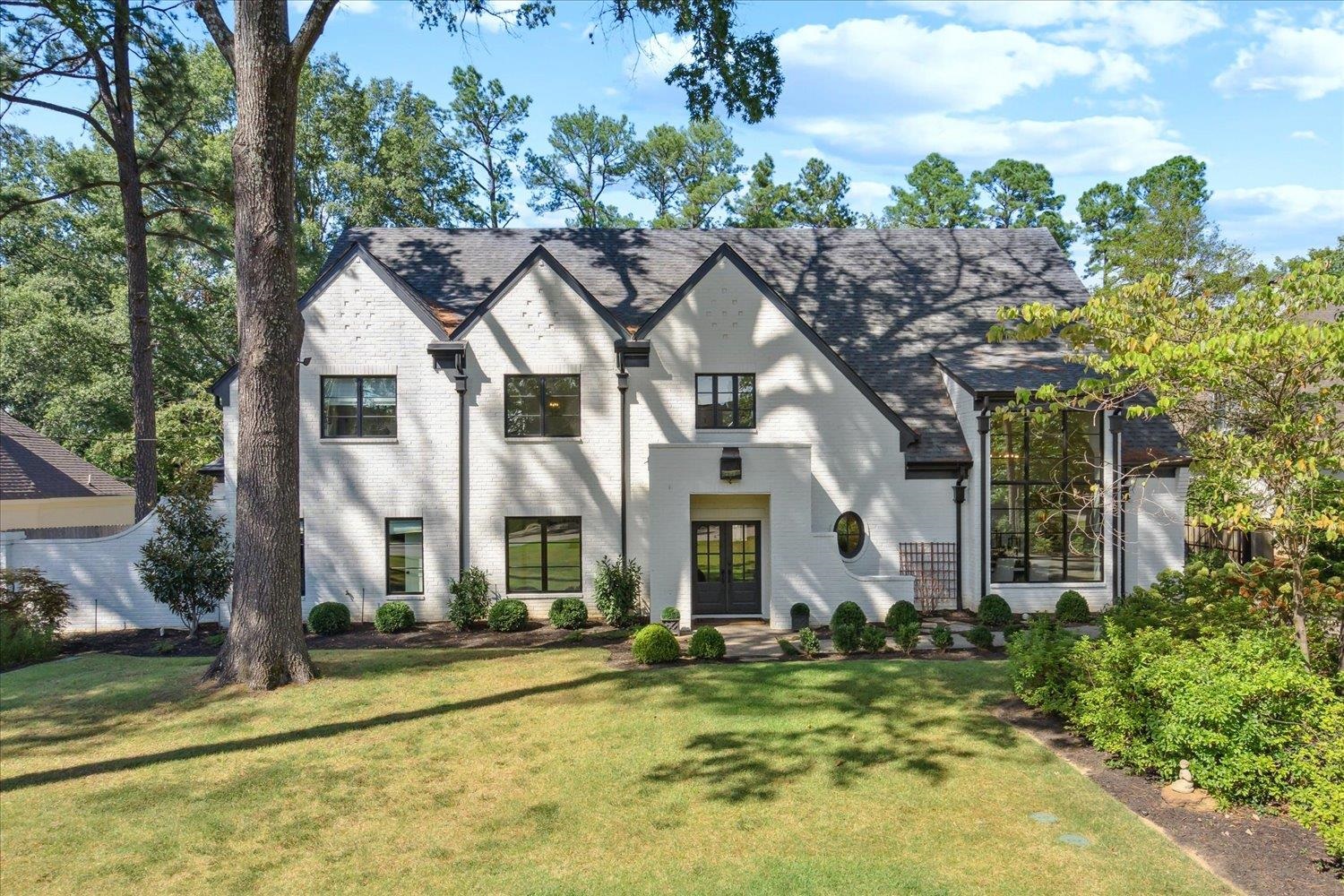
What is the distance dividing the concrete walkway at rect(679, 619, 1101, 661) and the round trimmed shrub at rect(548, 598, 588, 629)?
2476 millimetres

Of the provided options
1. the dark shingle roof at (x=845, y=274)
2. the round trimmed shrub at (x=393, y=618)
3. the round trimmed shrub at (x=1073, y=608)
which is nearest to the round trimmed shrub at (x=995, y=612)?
the round trimmed shrub at (x=1073, y=608)

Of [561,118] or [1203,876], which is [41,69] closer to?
[1203,876]

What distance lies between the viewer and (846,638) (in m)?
14.3

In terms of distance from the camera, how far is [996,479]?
1828cm

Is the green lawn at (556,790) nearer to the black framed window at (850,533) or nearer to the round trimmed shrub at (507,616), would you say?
the round trimmed shrub at (507,616)

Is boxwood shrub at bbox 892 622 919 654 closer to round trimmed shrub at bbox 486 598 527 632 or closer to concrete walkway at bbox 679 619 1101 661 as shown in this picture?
concrete walkway at bbox 679 619 1101 661

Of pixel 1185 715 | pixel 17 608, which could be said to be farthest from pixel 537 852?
pixel 17 608

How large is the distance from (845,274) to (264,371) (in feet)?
50.9

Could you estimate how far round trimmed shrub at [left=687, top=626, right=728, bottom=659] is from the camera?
550 inches

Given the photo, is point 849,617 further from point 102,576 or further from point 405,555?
point 102,576

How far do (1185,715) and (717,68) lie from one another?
1385cm

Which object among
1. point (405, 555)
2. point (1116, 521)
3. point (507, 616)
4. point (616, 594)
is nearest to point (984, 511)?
point (1116, 521)

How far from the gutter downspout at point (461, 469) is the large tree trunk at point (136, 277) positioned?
846cm

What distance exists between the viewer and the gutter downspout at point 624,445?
18062 mm
